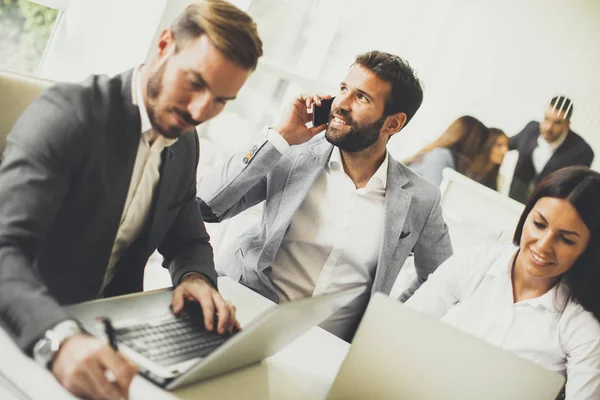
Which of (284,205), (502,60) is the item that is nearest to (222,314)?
(284,205)

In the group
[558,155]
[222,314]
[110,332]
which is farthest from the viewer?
[558,155]

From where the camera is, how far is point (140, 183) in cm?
123

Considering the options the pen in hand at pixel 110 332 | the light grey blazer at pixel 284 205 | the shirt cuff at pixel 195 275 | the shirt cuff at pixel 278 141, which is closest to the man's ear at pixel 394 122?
the light grey blazer at pixel 284 205

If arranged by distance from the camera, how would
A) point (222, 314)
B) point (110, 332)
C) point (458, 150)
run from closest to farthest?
point (110, 332)
point (222, 314)
point (458, 150)

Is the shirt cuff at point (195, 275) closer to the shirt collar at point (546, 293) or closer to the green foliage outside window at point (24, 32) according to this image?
the shirt collar at point (546, 293)

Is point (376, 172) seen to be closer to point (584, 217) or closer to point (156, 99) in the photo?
point (584, 217)

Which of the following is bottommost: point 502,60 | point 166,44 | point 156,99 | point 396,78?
point 156,99

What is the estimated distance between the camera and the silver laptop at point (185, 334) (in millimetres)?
928

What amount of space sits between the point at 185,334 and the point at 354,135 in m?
1.04

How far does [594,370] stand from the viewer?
1538 mm

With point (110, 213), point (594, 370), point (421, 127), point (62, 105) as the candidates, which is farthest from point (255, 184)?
point (421, 127)

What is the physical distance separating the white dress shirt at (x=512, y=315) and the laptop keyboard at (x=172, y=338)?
2.83 ft

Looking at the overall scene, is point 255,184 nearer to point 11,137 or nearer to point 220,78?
point 220,78

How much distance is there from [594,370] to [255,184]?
1.13 meters
